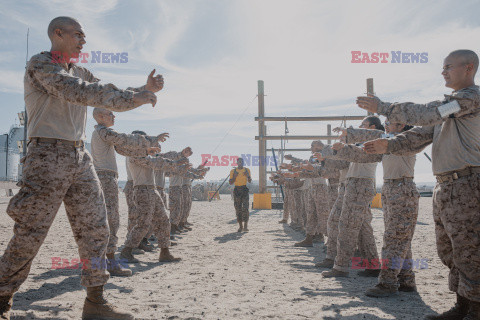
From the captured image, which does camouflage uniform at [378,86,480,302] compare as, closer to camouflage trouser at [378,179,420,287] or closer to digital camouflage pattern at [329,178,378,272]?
camouflage trouser at [378,179,420,287]

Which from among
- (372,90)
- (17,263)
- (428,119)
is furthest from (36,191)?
(372,90)

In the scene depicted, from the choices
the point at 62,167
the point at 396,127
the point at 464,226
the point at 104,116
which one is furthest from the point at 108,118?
the point at 464,226

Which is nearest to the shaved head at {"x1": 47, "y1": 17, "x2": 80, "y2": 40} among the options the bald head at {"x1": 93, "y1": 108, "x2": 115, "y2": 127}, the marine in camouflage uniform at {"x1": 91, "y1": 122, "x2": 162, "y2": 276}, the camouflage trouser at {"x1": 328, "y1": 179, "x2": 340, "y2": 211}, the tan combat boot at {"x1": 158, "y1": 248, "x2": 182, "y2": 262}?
the marine in camouflage uniform at {"x1": 91, "y1": 122, "x2": 162, "y2": 276}

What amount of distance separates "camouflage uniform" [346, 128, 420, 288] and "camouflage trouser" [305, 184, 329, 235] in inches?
140

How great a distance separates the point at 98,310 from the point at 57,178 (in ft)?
3.70

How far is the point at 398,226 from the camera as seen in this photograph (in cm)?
375

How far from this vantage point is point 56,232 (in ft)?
28.2

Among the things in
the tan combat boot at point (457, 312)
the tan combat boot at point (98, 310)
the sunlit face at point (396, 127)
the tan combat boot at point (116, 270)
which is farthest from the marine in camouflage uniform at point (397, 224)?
the tan combat boot at point (116, 270)

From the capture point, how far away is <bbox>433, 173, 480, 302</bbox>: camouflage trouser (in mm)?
2693

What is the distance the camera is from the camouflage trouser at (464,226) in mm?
2693

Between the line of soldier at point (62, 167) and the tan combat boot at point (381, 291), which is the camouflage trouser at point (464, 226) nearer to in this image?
the tan combat boot at point (381, 291)

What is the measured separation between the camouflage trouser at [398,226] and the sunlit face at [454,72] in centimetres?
125

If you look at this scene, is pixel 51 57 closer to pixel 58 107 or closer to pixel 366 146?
pixel 58 107

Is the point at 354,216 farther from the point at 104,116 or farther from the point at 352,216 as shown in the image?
the point at 104,116
